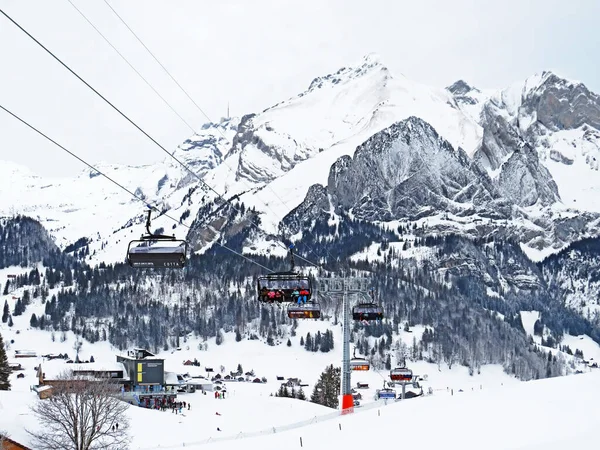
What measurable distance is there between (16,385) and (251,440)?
94322 mm

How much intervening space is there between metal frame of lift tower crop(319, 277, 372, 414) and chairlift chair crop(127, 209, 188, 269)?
76.0 ft

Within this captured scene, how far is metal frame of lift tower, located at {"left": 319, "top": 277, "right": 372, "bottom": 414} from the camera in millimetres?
51281

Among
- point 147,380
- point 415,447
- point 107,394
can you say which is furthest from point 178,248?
point 147,380

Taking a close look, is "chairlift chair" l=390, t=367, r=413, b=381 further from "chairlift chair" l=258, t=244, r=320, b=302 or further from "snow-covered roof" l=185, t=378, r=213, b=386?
"snow-covered roof" l=185, t=378, r=213, b=386

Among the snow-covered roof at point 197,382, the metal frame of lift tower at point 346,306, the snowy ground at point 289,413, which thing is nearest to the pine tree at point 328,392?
the snowy ground at point 289,413

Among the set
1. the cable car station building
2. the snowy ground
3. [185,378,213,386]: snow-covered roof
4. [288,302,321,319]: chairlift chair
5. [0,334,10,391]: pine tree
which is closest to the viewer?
the snowy ground

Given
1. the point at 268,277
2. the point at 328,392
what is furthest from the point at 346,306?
the point at 328,392

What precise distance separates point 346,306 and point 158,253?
27252 mm

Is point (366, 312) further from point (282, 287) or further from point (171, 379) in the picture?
point (171, 379)

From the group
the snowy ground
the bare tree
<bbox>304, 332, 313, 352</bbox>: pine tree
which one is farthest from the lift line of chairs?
<bbox>304, 332, 313, 352</bbox>: pine tree

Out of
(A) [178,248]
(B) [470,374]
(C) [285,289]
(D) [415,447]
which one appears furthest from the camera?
(B) [470,374]

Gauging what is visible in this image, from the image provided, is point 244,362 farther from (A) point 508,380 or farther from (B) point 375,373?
(A) point 508,380

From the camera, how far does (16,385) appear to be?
12500 cm

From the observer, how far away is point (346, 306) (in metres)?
53.2
